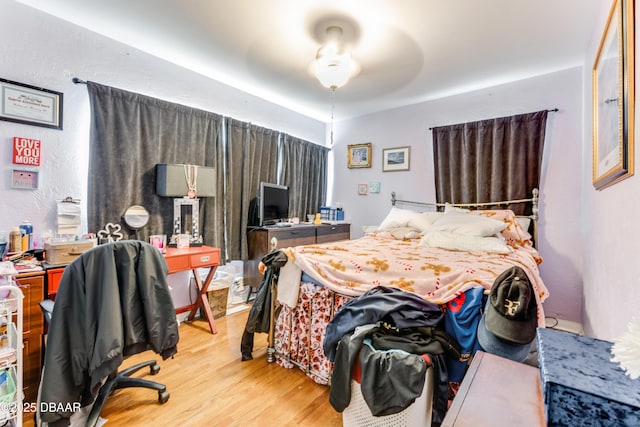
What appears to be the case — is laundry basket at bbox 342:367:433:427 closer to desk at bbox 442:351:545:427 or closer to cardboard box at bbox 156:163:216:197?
desk at bbox 442:351:545:427

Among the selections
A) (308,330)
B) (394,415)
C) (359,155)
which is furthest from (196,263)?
(359,155)

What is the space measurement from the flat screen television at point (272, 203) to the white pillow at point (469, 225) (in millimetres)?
1887

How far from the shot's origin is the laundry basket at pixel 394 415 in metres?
1.30

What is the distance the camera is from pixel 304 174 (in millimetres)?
4512

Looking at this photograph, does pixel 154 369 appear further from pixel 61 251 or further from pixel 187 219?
pixel 187 219

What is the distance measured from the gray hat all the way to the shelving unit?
1.95m

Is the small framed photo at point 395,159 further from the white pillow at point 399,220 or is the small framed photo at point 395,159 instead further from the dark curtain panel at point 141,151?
the dark curtain panel at point 141,151

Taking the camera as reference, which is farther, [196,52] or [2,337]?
[196,52]

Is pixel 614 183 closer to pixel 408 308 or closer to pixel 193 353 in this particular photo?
pixel 408 308

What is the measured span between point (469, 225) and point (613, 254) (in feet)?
4.17

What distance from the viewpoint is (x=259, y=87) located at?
3.64m

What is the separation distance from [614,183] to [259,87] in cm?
338

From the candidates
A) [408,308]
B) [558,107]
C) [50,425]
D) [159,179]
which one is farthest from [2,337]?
[558,107]

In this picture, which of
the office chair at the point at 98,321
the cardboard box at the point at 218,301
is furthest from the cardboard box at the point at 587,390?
the cardboard box at the point at 218,301
